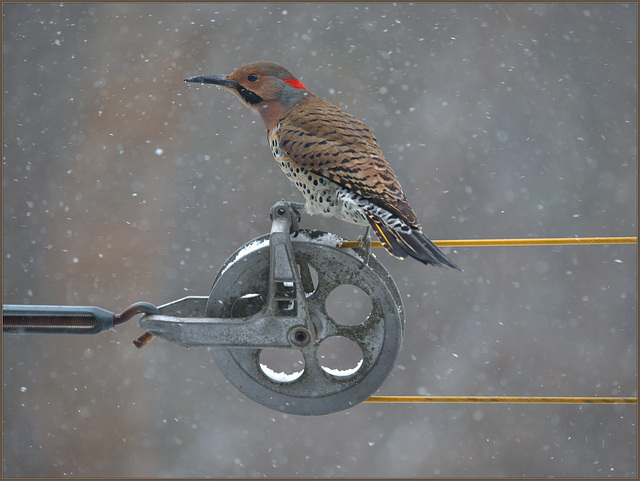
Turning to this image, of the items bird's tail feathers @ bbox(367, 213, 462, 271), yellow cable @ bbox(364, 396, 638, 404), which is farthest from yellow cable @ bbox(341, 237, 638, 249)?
yellow cable @ bbox(364, 396, 638, 404)

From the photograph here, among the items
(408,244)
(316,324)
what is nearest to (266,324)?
(316,324)

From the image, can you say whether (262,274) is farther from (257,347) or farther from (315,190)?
(315,190)

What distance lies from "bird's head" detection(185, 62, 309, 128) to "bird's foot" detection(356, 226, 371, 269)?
2.39 feet

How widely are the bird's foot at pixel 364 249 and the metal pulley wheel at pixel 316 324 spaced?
13 mm

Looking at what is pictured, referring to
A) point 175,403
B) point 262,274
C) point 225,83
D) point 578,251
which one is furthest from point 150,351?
point 262,274

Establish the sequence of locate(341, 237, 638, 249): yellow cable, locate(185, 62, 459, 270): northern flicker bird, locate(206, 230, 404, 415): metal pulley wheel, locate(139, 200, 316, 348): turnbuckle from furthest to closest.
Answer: locate(185, 62, 459, 270): northern flicker bird
locate(206, 230, 404, 415): metal pulley wheel
locate(139, 200, 316, 348): turnbuckle
locate(341, 237, 638, 249): yellow cable

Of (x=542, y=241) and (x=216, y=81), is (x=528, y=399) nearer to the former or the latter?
(x=542, y=241)

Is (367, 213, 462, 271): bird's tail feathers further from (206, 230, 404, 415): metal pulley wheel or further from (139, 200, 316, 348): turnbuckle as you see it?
(139, 200, 316, 348): turnbuckle

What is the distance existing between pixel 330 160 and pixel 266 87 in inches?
15.7

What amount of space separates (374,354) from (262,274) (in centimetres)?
37

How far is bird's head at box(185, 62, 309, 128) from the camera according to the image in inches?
109

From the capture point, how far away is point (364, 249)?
2238 mm

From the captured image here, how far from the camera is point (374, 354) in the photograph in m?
2.20

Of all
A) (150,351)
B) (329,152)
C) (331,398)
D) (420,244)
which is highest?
(329,152)
